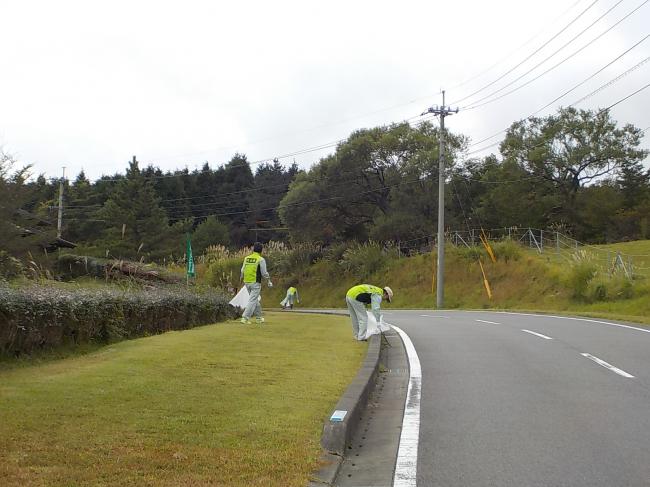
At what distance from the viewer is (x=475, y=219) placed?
53375 millimetres

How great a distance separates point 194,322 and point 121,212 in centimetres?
4082

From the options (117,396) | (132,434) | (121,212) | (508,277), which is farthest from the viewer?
(121,212)

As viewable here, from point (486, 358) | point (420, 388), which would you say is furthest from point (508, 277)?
point (420, 388)

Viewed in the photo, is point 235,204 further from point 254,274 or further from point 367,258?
point 254,274

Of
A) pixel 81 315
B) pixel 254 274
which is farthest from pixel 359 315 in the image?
pixel 81 315

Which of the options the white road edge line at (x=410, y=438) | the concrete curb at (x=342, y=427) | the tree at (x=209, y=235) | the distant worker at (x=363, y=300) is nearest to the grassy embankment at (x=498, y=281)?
the distant worker at (x=363, y=300)

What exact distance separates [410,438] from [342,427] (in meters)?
0.79

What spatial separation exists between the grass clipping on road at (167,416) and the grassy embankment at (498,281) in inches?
633

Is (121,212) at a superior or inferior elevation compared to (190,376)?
superior

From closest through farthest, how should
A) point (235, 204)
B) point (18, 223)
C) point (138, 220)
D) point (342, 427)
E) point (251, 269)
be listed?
point (342, 427) < point (251, 269) < point (18, 223) < point (138, 220) < point (235, 204)

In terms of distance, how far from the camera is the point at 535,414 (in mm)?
6883

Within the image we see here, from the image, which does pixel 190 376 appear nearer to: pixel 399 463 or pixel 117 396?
pixel 117 396

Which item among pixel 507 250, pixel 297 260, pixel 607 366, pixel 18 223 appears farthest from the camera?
pixel 297 260

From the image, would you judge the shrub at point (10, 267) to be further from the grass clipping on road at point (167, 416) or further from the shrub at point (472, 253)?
the shrub at point (472, 253)
